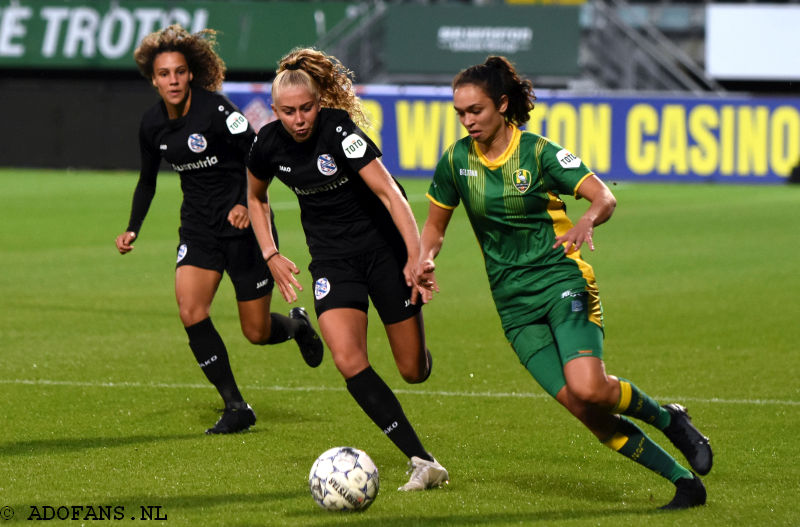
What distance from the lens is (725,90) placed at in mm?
38531

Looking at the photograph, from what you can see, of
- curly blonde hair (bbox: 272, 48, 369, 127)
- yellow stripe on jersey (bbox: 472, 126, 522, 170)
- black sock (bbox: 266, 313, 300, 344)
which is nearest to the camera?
yellow stripe on jersey (bbox: 472, 126, 522, 170)

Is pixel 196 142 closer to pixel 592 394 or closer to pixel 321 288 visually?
pixel 321 288

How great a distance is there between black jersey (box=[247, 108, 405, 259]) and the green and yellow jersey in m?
0.64

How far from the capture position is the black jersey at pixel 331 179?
634cm

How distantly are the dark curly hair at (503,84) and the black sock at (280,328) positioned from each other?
281 centimetres

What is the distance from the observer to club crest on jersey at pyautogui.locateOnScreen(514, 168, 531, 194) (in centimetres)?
584

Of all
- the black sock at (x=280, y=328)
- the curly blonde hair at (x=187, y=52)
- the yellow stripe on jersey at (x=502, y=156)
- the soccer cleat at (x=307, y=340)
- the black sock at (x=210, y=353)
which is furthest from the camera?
the soccer cleat at (x=307, y=340)

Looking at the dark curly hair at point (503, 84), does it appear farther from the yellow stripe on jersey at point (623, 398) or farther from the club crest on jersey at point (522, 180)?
the yellow stripe on jersey at point (623, 398)

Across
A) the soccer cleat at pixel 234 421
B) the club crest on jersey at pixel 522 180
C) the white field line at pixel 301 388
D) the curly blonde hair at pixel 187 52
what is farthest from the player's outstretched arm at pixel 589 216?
the white field line at pixel 301 388

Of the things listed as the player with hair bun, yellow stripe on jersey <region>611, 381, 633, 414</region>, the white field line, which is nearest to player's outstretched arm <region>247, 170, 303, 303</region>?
the player with hair bun

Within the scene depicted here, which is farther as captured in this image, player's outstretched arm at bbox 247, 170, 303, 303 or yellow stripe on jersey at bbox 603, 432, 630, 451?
player's outstretched arm at bbox 247, 170, 303, 303

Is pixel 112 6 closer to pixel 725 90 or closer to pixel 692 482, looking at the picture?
pixel 725 90

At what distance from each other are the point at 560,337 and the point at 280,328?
304 cm

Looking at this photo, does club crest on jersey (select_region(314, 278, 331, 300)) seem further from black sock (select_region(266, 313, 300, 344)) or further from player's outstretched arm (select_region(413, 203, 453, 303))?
black sock (select_region(266, 313, 300, 344))
